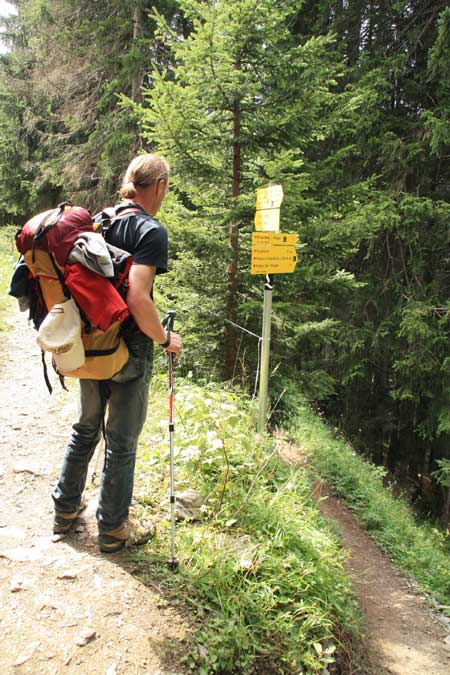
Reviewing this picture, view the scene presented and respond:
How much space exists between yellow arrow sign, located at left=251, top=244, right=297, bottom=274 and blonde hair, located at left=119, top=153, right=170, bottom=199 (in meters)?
1.68

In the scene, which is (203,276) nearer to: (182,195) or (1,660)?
(182,195)

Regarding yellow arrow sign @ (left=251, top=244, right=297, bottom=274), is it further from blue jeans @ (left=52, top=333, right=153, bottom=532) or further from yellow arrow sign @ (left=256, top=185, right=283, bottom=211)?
blue jeans @ (left=52, top=333, right=153, bottom=532)

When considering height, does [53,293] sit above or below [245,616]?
above

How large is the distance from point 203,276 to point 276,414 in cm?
191

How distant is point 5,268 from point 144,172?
11161mm

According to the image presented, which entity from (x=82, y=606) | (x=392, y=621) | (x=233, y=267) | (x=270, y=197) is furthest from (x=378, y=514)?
(x=82, y=606)

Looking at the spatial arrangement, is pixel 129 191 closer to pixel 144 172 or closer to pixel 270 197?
pixel 144 172

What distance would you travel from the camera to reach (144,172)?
8.39 feet

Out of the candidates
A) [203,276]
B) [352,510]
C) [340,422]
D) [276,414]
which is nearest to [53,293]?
[203,276]

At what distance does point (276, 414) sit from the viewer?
563 centimetres

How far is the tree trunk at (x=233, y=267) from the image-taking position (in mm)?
4914

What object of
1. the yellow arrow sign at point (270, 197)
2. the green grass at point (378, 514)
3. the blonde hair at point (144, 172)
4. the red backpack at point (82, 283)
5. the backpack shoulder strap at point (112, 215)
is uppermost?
the yellow arrow sign at point (270, 197)

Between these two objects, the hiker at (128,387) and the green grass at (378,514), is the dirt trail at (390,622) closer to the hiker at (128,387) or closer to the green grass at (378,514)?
the green grass at (378,514)

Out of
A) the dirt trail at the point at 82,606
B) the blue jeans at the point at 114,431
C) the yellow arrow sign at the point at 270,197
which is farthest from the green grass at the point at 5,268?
the blue jeans at the point at 114,431
